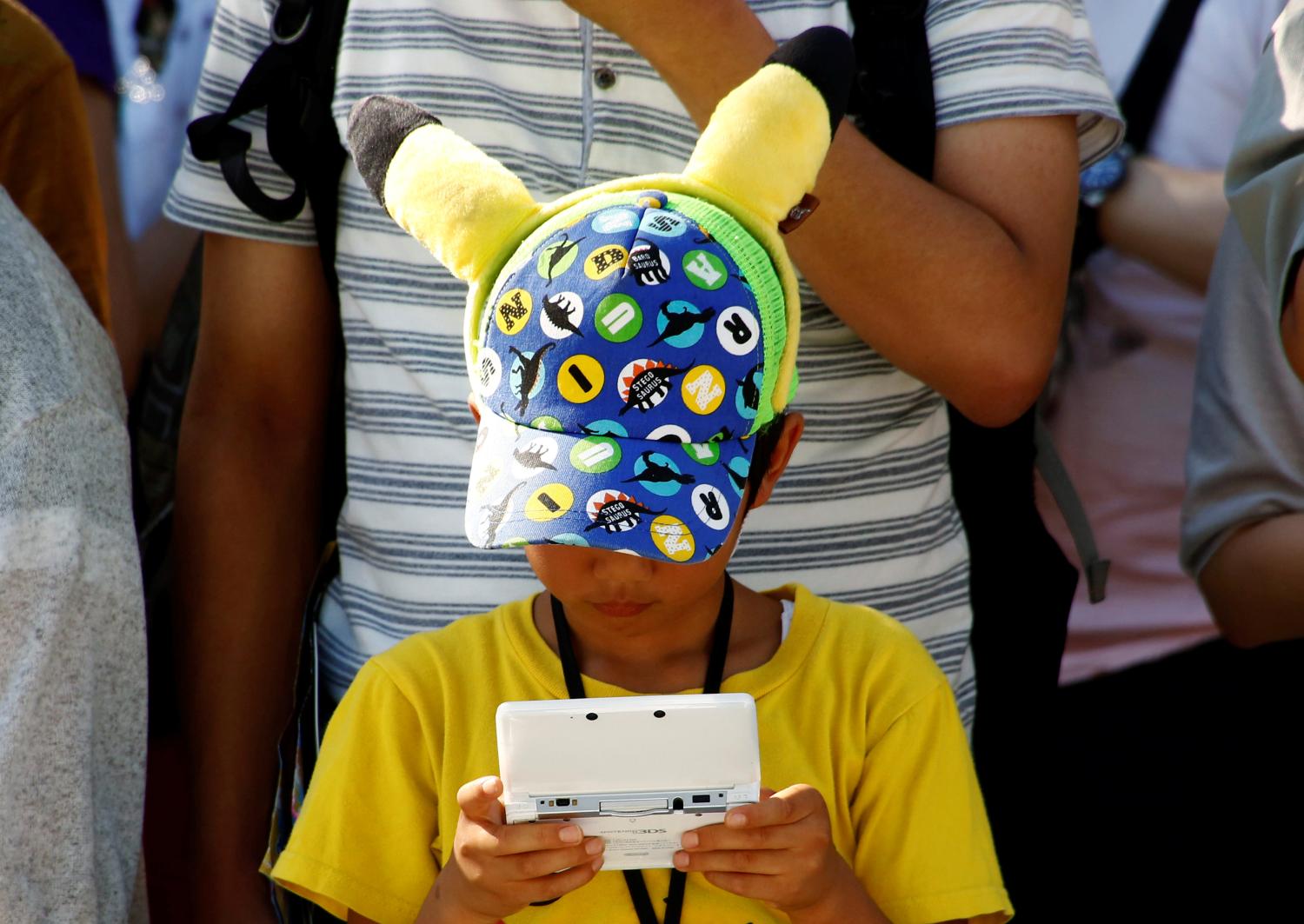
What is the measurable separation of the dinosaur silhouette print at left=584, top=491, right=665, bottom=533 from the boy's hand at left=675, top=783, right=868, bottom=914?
29cm

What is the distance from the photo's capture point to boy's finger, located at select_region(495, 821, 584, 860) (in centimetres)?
138

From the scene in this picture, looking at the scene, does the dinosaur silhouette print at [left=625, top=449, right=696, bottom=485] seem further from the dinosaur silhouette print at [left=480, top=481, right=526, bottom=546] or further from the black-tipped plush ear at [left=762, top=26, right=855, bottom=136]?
the black-tipped plush ear at [left=762, top=26, right=855, bottom=136]

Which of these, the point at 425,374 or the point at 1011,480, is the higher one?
the point at 425,374

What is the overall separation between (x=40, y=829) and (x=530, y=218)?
0.82 meters

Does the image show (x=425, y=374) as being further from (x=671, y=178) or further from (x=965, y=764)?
(x=965, y=764)

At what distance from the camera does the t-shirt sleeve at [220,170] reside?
2000 mm

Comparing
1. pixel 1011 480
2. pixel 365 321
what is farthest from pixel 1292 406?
pixel 365 321

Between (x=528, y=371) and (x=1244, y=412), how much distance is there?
125 cm

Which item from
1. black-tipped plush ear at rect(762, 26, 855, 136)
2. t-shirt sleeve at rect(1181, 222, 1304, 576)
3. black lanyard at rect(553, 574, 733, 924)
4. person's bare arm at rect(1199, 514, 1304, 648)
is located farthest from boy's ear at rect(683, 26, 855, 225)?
person's bare arm at rect(1199, 514, 1304, 648)

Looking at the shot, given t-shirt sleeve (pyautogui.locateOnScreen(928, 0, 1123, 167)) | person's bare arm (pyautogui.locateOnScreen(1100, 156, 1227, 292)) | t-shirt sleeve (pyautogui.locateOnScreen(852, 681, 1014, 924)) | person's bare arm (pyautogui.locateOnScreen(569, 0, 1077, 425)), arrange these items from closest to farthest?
t-shirt sleeve (pyautogui.locateOnScreen(852, 681, 1014, 924)) → person's bare arm (pyautogui.locateOnScreen(569, 0, 1077, 425)) → t-shirt sleeve (pyautogui.locateOnScreen(928, 0, 1123, 167)) → person's bare arm (pyautogui.locateOnScreen(1100, 156, 1227, 292))

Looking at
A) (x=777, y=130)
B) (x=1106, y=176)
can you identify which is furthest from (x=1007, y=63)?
(x=1106, y=176)

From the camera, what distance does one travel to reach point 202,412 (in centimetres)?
210

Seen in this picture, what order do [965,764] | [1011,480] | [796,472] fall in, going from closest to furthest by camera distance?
[965,764] → [796,472] → [1011,480]

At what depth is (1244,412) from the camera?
2191 mm
